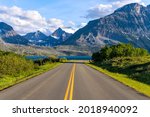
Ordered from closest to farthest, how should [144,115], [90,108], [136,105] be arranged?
[144,115]
[90,108]
[136,105]

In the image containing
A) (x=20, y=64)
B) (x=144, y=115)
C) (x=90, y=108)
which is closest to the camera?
(x=144, y=115)

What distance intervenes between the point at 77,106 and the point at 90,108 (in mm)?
738

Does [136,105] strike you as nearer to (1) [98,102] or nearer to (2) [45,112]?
(1) [98,102]

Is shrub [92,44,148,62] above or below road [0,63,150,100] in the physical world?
above

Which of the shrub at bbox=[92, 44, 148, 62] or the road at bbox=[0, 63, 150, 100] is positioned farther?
the shrub at bbox=[92, 44, 148, 62]

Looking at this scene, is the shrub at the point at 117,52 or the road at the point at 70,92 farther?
the shrub at the point at 117,52

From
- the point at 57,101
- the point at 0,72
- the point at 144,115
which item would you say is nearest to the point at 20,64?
the point at 0,72

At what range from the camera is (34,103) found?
54.7 ft

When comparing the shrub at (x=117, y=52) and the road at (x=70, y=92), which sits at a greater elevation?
the shrub at (x=117, y=52)

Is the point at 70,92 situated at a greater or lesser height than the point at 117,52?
lesser

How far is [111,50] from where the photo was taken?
138875mm

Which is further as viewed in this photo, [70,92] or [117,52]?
[117,52]

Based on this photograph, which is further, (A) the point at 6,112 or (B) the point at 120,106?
(B) the point at 120,106

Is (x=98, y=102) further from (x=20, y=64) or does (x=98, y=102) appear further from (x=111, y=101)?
(x=20, y=64)
